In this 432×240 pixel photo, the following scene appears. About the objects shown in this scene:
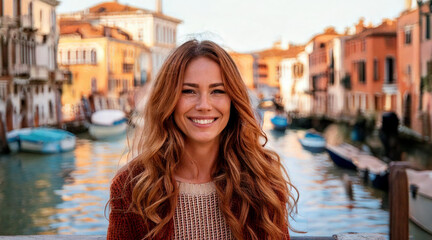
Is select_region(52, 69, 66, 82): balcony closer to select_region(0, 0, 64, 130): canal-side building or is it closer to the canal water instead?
select_region(0, 0, 64, 130): canal-side building

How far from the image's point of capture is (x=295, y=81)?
4.92m

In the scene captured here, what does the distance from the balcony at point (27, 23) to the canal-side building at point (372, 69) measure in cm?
243

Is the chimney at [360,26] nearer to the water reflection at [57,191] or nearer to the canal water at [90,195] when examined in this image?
the canal water at [90,195]

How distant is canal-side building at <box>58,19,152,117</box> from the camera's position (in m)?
4.18

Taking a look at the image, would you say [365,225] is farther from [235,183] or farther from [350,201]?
[235,183]

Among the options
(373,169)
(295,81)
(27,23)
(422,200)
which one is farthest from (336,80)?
(27,23)

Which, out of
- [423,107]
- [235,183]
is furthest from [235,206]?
[423,107]

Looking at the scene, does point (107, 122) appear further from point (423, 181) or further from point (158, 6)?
point (423, 181)

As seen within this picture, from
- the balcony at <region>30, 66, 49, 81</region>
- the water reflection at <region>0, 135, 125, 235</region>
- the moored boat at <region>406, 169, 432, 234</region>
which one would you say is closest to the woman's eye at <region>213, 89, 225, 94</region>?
the moored boat at <region>406, 169, 432, 234</region>

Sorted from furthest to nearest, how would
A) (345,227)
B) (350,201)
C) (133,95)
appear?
(133,95) → (350,201) → (345,227)

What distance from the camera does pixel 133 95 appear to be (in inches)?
176

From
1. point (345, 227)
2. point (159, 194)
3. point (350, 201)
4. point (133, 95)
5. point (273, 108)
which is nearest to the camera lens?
point (159, 194)

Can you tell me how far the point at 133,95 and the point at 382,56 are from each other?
198 centimetres

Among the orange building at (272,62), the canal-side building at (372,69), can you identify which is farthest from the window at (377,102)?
the orange building at (272,62)
